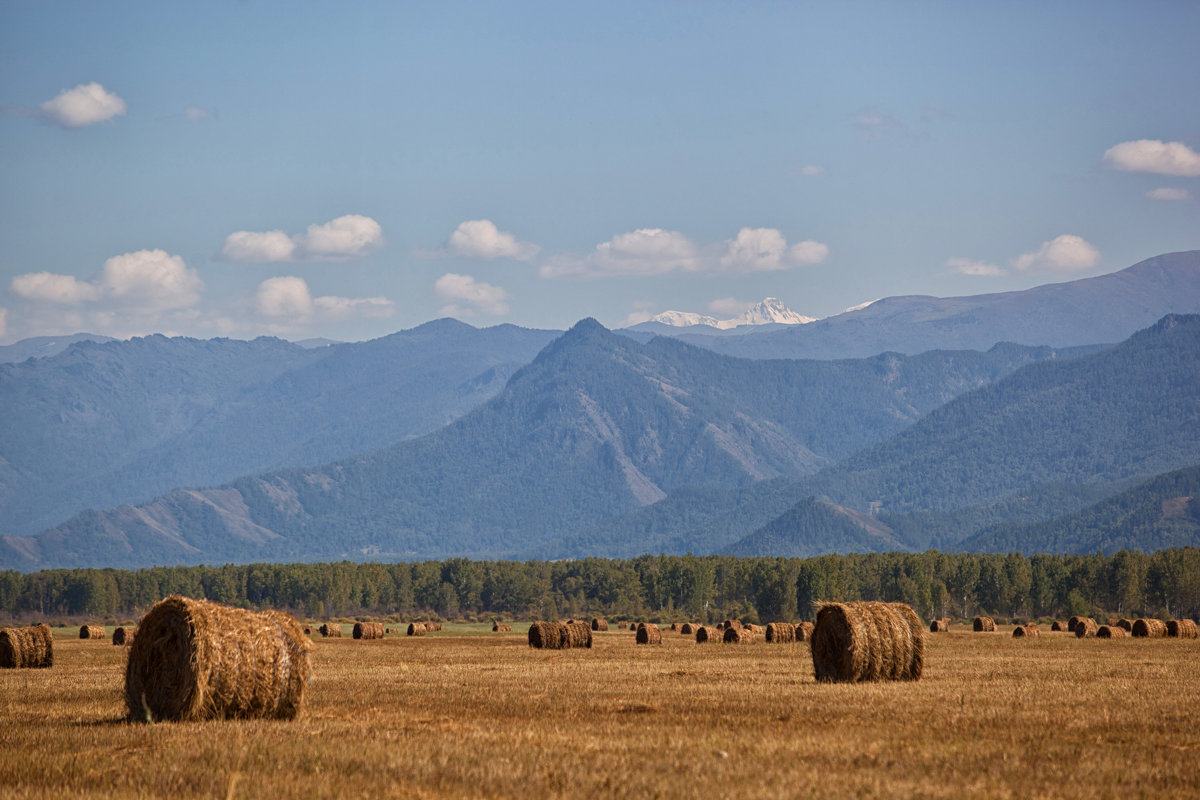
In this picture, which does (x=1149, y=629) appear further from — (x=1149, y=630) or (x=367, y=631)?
(x=367, y=631)

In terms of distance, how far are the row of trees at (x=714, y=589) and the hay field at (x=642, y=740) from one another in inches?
4591

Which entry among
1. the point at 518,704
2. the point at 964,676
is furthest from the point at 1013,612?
the point at 518,704

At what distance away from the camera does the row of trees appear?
148375mm

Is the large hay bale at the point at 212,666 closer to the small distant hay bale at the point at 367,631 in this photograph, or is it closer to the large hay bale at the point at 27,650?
the large hay bale at the point at 27,650

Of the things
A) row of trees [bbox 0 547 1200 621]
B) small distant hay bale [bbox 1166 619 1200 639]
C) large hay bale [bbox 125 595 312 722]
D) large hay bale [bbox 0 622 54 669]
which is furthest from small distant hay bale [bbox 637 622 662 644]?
row of trees [bbox 0 547 1200 621]

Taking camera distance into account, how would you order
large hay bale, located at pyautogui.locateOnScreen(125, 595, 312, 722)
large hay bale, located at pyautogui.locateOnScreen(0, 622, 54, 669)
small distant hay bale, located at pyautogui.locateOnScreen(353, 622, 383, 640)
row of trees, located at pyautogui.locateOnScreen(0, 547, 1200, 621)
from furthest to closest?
row of trees, located at pyautogui.locateOnScreen(0, 547, 1200, 621) < small distant hay bale, located at pyautogui.locateOnScreen(353, 622, 383, 640) < large hay bale, located at pyautogui.locateOnScreen(0, 622, 54, 669) < large hay bale, located at pyautogui.locateOnScreen(125, 595, 312, 722)

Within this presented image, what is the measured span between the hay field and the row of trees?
383 feet

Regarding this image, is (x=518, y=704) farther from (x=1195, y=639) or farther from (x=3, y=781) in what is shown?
(x=1195, y=639)

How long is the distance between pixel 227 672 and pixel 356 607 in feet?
580

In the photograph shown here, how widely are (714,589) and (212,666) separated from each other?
159m

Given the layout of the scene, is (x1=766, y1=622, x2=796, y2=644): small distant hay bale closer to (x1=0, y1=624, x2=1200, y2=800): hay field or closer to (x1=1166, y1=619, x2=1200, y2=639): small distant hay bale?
(x1=1166, y1=619, x2=1200, y2=639): small distant hay bale

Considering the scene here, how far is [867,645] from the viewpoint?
35.5m

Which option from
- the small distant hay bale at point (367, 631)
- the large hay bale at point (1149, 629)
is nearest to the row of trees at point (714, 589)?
the large hay bale at point (1149, 629)

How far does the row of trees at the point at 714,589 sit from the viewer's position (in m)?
148
